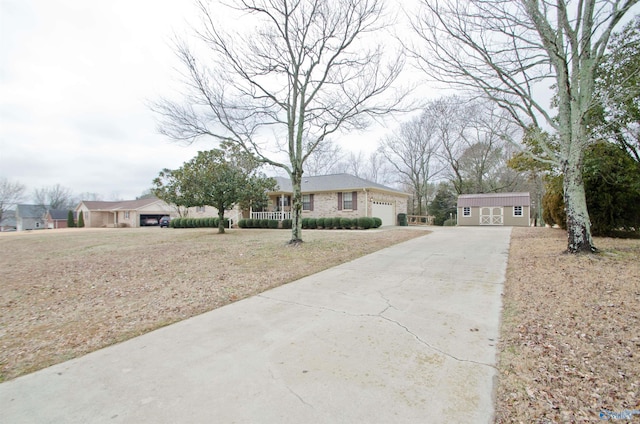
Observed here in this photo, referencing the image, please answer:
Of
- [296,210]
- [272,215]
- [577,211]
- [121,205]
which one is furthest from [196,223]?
[577,211]

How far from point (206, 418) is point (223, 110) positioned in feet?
33.8

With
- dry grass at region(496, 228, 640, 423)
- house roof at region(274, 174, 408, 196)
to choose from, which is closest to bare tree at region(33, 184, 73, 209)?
house roof at region(274, 174, 408, 196)

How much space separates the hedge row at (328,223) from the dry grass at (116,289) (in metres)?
8.87

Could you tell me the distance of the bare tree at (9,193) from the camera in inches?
1957

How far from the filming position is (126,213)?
38000mm

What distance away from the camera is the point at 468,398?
2.20m

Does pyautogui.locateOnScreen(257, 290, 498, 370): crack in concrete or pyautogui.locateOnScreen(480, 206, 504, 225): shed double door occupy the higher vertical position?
pyautogui.locateOnScreen(480, 206, 504, 225): shed double door

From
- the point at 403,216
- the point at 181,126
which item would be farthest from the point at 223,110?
the point at 403,216

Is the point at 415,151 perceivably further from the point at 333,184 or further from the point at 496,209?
the point at 333,184

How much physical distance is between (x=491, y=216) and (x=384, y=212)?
10250 millimetres

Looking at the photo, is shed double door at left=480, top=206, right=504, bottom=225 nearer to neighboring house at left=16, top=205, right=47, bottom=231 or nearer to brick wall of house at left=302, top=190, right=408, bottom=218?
brick wall of house at left=302, top=190, right=408, bottom=218

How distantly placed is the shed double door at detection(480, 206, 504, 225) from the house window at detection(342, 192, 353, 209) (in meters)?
13.0

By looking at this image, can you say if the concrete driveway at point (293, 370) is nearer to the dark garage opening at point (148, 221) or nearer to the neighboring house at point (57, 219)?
the dark garage opening at point (148, 221)

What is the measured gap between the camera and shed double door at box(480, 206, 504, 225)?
25.1 metres
